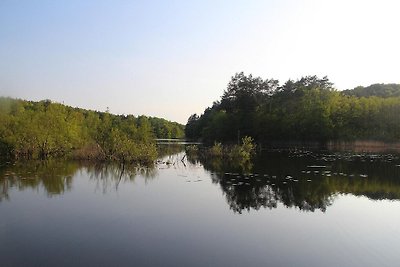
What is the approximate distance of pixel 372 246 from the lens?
9.44 meters

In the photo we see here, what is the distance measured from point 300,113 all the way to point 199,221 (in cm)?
5811

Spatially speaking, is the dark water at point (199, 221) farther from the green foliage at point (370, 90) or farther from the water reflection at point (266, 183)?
the green foliage at point (370, 90)

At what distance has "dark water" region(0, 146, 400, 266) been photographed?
8.47 metres

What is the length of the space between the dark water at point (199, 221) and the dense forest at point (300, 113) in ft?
135

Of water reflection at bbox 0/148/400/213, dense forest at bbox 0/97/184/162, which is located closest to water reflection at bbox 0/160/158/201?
water reflection at bbox 0/148/400/213

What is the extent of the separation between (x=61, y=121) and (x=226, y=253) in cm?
3620

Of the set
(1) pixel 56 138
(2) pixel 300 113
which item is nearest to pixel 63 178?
(1) pixel 56 138

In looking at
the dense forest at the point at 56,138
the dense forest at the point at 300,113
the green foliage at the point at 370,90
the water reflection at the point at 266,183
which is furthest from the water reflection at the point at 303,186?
the green foliage at the point at 370,90

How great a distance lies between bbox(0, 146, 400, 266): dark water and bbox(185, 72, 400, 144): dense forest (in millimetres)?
41238

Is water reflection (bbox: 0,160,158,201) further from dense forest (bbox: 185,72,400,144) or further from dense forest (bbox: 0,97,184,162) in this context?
dense forest (bbox: 185,72,400,144)

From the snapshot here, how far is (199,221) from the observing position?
11922mm

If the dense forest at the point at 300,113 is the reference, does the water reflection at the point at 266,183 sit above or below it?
below

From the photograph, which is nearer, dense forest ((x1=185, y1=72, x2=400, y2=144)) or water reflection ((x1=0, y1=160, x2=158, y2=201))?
water reflection ((x1=0, y1=160, x2=158, y2=201))

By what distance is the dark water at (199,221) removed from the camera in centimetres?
847
